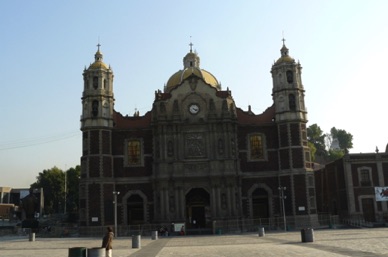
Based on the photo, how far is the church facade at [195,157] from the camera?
5269 centimetres

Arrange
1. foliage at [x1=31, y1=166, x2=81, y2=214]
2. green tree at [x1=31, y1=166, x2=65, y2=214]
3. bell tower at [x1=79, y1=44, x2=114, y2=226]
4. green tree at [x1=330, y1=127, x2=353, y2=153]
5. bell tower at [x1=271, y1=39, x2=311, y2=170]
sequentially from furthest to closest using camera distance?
green tree at [x1=330, y1=127, x2=353, y2=153] < green tree at [x1=31, y1=166, x2=65, y2=214] < foliage at [x1=31, y1=166, x2=81, y2=214] < bell tower at [x1=271, y1=39, x2=311, y2=170] < bell tower at [x1=79, y1=44, x2=114, y2=226]

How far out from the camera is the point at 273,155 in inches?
2173

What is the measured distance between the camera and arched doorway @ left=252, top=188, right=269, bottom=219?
54656mm

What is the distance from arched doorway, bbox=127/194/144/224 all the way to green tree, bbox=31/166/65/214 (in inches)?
1948

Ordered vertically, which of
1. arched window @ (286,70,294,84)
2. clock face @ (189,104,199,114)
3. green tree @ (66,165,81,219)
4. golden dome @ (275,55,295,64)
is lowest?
green tree @ (66,165,81,219)

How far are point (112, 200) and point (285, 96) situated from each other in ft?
80.1

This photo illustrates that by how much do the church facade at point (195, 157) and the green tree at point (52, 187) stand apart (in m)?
48.8

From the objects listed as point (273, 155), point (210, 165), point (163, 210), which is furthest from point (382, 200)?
point (163, 210)

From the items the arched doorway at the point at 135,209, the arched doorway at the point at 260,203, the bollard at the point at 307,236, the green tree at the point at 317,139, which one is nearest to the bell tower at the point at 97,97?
the arched doorway at the point at 135,209

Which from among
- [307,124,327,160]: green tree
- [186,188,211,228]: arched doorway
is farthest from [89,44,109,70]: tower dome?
[307,124,327,160]: green tree

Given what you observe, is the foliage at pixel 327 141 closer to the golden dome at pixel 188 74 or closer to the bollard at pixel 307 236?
the golden dome at pixel 188 74

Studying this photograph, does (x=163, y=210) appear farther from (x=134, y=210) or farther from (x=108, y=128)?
(x=108, y=128)

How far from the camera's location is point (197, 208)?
55844 mm

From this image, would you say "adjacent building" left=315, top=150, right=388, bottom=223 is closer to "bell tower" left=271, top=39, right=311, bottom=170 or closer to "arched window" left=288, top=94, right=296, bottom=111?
"bell tower" left=271, top=39, right=311, bottom=170
